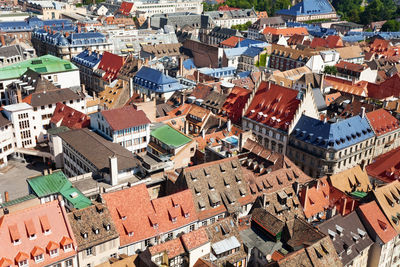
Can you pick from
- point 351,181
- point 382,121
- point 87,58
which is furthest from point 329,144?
point 87,58

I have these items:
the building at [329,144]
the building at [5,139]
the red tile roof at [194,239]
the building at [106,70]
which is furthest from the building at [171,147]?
the building at [106,70]

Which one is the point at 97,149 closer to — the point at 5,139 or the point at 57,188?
the point at 57,188

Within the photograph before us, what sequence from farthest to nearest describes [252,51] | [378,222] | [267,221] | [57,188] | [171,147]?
[252,51] → [171,147] → [57,188] → [378,222] → [267,221]

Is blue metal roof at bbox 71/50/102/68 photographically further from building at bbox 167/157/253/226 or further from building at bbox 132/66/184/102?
building at bbox 167/157/253/226

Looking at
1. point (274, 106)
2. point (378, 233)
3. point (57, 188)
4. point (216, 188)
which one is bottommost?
point (378, 233)

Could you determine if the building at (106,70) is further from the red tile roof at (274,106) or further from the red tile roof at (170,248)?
the red tile roof at (170,248)

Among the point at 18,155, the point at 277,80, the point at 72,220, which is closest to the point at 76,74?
the point at 18,155

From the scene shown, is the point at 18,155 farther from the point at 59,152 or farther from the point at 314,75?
the point at 314,75
